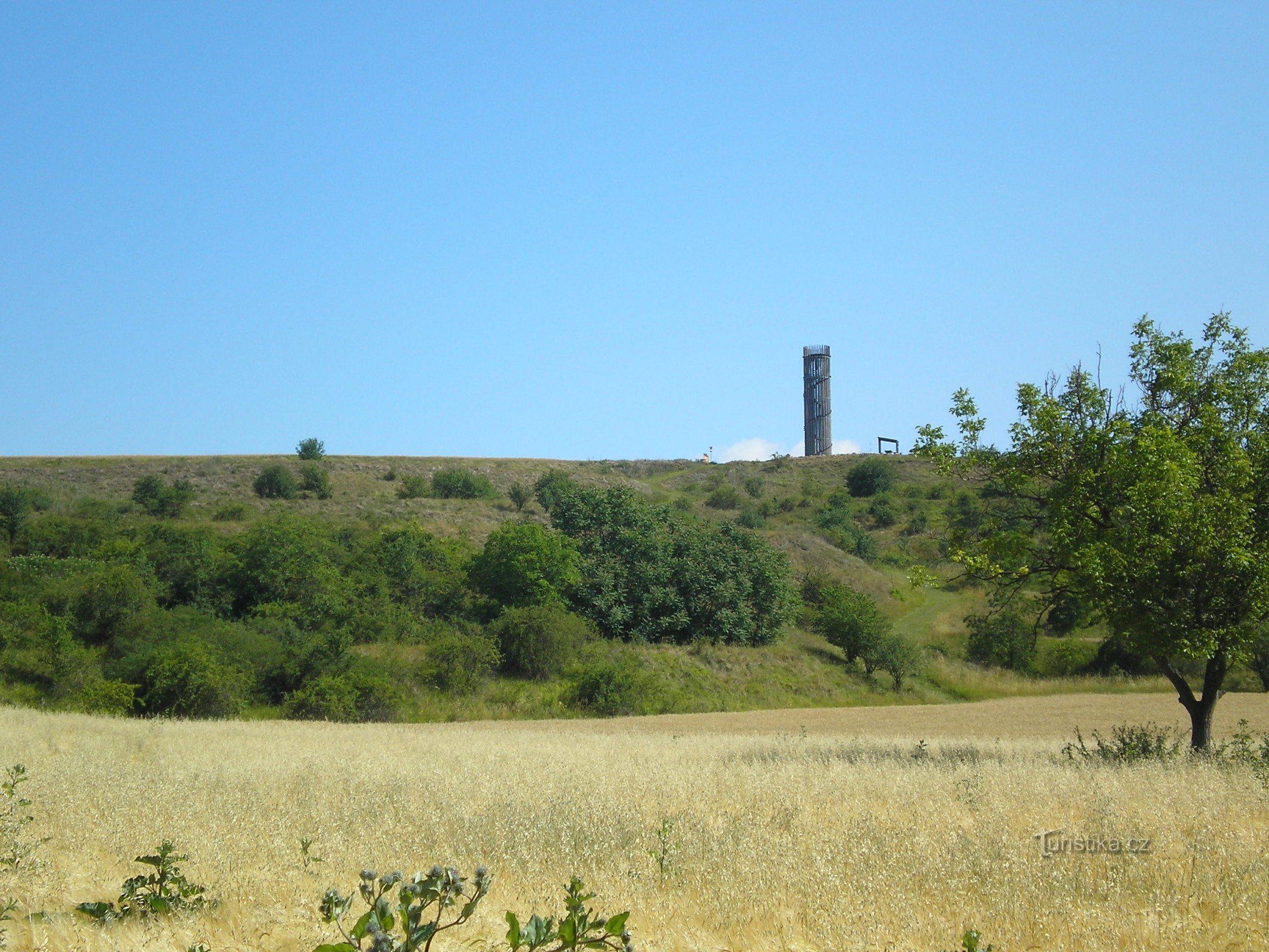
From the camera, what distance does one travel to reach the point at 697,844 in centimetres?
692

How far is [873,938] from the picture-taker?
17.1 ft

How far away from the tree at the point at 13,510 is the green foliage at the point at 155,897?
49.5m

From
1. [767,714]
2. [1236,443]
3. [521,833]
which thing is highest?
[1236,443]

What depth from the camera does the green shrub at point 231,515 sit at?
54.8 metres

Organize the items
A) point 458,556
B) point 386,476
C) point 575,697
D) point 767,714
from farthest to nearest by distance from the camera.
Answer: point 386,476, point 458,556, point 575,697, point 767,714

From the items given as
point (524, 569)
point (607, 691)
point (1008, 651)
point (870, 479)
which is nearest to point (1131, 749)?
point (607, 691)

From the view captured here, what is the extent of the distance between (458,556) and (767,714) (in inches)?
771

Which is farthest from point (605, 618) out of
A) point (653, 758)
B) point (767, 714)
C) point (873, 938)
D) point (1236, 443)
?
point (873, 938)

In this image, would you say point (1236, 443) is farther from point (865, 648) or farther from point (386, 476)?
point (386, 476)

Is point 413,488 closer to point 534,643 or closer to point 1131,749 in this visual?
point 534,643

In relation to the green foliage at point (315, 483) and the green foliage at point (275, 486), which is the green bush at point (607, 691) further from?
the green foliage at point (275, 486)

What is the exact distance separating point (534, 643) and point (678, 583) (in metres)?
9.22

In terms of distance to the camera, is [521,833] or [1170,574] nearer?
[521,833]

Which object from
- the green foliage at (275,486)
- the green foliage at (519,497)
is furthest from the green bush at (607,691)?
the green foliage at (275,486)
